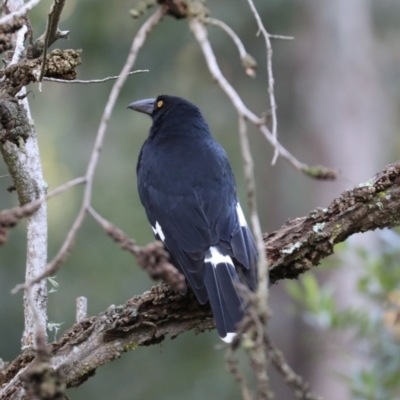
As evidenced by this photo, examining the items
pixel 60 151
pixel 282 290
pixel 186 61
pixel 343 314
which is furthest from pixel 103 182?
Answer: pixel 343 314

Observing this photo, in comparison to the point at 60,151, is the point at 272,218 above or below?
below

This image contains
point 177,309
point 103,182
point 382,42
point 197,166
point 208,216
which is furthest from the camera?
point 382,42

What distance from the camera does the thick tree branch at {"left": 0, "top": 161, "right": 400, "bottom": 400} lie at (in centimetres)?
311

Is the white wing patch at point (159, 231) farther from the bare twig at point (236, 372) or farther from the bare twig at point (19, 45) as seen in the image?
the bare twig at point (236, 372)

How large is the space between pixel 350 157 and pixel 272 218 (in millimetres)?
1769

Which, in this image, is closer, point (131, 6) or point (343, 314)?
point (343, 314)

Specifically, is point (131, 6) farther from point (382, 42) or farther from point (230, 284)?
point (230, 284)

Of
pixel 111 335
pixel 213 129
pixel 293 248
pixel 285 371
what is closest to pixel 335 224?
pixel 293 248

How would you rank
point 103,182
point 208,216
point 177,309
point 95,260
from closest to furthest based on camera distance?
point 177,309
point 208,216
point 95,260
point 103,182

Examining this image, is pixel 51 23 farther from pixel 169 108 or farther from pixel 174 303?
pixel 169 108

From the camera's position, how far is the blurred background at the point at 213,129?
9.83 meters

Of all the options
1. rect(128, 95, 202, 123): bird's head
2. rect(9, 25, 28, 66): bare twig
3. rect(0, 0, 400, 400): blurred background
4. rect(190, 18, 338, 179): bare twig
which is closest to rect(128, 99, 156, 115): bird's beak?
rect(128, 95, 202, 123): bird's head

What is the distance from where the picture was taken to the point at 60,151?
1031 cm

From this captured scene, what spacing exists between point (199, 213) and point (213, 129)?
7.80m
